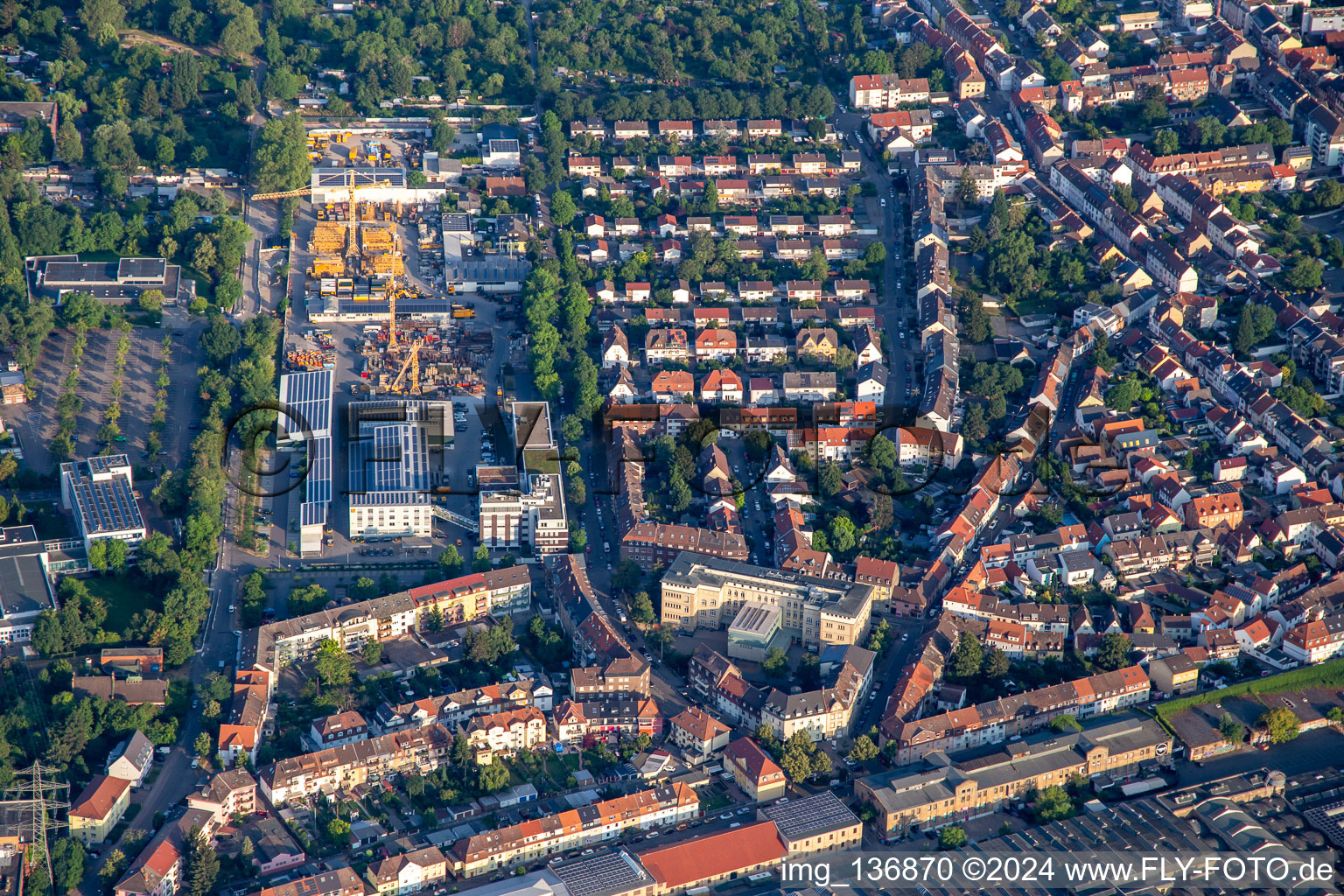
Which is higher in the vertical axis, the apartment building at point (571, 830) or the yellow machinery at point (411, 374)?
the yellow machinery at point (411, 374)

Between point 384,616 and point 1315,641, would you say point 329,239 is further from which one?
point 1315,641

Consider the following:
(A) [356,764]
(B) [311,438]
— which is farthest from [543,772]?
(B) [311,438]

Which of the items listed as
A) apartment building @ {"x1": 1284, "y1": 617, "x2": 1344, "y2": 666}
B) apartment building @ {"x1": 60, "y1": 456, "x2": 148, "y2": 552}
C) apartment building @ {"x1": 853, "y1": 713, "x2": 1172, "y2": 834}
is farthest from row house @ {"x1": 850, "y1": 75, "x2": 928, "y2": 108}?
apartment building @ {"x1": 853, "y1": 713, "x2": 1172, "y2": 834}

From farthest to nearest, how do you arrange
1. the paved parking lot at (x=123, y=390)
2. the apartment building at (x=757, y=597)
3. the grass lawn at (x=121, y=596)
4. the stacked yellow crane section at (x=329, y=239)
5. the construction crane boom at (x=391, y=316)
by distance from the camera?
the stacked yellow crane section at (x=329, y=239) → the construction crane boom at (x=391, y=316) → the paved parking lot at (x=123, y=390) → the grass lawn at (x=121, y=596) → the apartment building at (x=757, y=597)

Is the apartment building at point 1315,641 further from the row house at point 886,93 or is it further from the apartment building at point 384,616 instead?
the row house at point 886,93

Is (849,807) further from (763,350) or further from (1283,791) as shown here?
(763,350)

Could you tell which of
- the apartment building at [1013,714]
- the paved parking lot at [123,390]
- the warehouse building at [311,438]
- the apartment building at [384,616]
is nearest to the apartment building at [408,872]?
the apartment building at [384,616]

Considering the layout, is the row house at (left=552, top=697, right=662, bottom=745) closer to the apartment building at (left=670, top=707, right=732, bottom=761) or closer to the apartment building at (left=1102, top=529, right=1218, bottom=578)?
the apartment building at (left=670, top=707, right=732, bottom=761)
